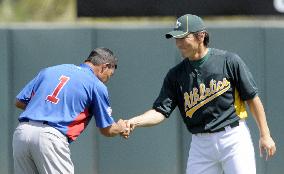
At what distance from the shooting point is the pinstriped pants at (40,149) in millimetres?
5895

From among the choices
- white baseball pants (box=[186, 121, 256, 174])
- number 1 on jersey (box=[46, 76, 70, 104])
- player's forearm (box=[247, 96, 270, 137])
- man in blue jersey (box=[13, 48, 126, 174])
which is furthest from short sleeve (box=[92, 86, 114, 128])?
player's forearm (box=[247, 96, 270, 137])

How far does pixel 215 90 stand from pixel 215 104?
105mm

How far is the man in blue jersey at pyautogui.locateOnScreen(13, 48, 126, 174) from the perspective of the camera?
5.91 meters

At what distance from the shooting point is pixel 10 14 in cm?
1432

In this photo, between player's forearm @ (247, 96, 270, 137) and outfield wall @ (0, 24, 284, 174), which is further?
outfield wall @ (0, 24, 284, 174)

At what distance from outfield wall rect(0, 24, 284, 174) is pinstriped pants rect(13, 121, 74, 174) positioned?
2.52 meters

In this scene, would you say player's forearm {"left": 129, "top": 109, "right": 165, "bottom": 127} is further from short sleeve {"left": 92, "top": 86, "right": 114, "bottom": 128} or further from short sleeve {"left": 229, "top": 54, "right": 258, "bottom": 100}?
short sleeve {"left": 229, "top": 54, "right": 258, "bottom": 100}

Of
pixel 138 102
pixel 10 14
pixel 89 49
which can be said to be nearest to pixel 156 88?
pixel 138 102

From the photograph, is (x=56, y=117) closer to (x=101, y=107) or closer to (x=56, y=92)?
(x=56, y=92)

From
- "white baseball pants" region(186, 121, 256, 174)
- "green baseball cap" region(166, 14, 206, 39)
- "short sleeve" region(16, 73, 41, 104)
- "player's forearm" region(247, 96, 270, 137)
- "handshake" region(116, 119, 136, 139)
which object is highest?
"green baseball cap" region(166, 14, 206, 39)

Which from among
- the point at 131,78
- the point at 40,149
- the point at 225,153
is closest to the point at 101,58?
the point at 40,149

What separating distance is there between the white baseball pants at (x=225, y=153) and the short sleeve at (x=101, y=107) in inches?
29.1

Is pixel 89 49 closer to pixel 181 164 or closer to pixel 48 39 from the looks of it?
pixel 48 39

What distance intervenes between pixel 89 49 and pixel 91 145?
970mm
